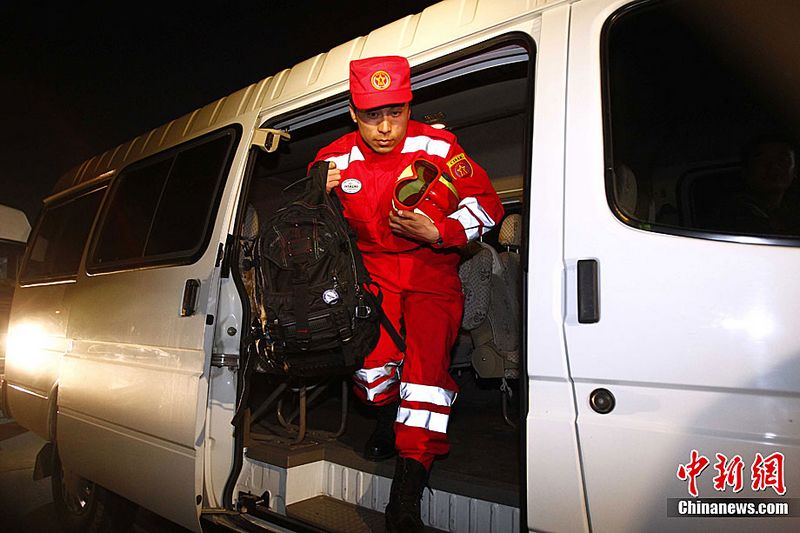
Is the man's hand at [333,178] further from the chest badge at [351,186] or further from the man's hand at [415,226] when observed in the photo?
the man's hand at [415,226]

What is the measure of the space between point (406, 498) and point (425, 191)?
1192 mm

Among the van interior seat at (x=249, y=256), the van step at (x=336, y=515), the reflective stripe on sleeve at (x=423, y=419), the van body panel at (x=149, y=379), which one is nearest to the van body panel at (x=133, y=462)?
the van body panel at (x=149, y=379)

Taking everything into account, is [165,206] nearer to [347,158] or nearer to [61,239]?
[347,158]

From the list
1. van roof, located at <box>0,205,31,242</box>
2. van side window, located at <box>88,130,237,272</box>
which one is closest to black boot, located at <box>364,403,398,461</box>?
van side window, located at <box>88,130,237,272</box>

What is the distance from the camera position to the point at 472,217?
2166 millimetres

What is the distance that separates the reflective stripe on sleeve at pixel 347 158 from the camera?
2.46 meters

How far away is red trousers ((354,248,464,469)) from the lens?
2117 millimetres

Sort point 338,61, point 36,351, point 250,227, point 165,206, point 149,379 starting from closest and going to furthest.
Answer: point 338,61
point 149,379
point 250,227
point 165,206
point 36,351

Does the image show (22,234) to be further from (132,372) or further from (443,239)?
(443,239)

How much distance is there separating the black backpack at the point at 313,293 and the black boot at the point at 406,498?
0.46 m

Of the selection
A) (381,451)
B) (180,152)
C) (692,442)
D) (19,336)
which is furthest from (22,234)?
(692,442)

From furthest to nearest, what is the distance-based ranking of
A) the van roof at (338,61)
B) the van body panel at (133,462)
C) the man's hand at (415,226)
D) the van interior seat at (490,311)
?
1. the van interior seat at (490,311)
2. the van body panel at (133,462)
3. the man's hand at (415,226)
4. the van roof at (338,61)

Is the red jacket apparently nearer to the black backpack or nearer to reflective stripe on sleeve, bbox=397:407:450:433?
the black backpack

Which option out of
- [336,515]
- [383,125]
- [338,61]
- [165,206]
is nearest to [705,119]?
[383,125]
